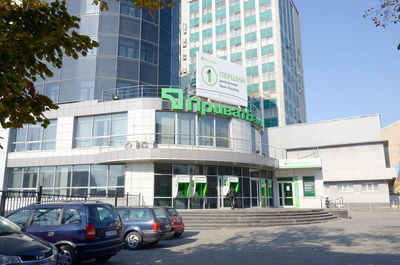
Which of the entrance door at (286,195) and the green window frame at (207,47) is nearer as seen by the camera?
the entrance door at (286,195)

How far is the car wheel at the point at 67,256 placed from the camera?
7691 millimetres

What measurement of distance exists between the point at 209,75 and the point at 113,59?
7633 millimetres

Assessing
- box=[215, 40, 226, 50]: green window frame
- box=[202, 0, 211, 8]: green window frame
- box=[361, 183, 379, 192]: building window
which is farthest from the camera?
box=[202, 0, 211, 8]: green window frame

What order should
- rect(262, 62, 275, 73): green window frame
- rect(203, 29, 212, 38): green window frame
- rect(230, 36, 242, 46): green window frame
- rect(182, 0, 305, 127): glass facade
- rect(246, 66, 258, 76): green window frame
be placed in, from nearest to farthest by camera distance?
rect(182, 0, 305, 127): glass facade, rect(262, 62, 275, 73): green window frame, rect(246, 66, 258, 76): green window frame, rect(230, 36, 242, 46): green window frame, rect(203, 29, 212, 38): green window frame

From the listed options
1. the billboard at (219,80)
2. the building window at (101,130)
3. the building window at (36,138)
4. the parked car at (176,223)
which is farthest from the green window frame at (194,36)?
the parked car at (176,223)

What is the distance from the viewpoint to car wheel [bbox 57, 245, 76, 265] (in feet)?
25.2

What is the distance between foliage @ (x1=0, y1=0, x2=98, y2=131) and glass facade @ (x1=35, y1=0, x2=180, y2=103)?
730 inches

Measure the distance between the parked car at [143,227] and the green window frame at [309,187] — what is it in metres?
21.3

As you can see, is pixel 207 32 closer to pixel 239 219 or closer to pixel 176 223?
pixel 239 219

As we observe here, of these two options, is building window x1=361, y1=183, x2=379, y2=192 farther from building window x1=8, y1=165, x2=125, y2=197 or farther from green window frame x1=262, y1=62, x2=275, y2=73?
green window frame x1=262, y1=62, x2=275, y2=73

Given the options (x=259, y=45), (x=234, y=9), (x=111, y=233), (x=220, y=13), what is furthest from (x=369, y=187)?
(x=220, y=13)

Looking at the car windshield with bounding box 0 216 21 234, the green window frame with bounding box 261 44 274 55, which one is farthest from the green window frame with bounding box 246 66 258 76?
the car windshield with bounding box 0 216 21 234

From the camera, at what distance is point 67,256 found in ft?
25.4

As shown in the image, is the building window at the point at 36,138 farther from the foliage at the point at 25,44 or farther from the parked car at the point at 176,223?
the foliage at the point at 25,44
